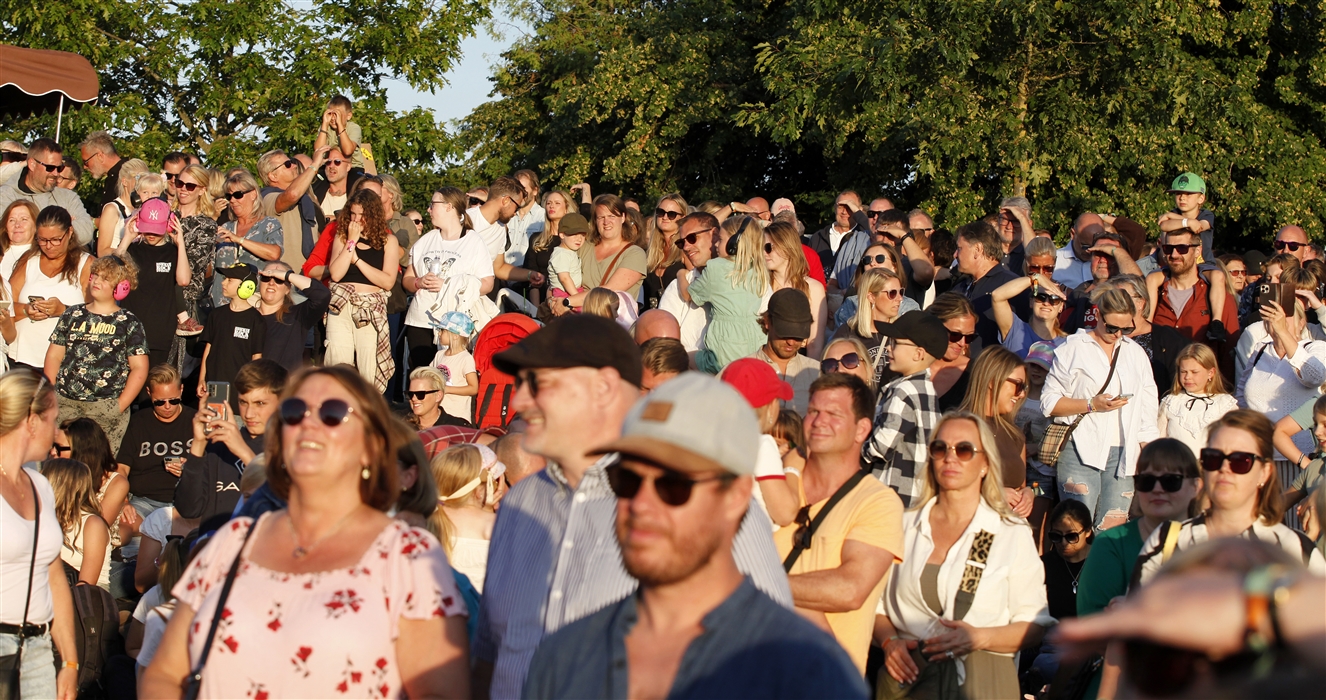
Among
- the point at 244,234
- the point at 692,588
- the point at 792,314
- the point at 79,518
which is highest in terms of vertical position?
the point at 244,234

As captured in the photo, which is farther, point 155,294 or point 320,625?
point 155,294

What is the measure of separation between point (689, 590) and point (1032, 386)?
6765 mm

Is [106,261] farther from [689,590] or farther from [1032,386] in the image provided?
[689,590]

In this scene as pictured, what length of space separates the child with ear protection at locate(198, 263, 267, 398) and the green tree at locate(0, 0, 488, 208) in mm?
11924

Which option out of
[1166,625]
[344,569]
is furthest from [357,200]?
[1166,625]

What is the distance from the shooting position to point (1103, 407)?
814 centimetres

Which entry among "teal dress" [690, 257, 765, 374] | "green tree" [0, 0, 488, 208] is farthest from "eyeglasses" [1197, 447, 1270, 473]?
"green tree" [0, 0, 488, 208]

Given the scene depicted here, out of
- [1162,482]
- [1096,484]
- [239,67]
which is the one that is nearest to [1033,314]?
[1096,484]

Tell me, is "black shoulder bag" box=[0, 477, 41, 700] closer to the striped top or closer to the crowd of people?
the crowd of people

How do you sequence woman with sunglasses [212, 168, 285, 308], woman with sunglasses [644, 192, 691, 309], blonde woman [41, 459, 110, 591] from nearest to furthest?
1. blonde woman [41, 459, 110, 591]
2. woman with sunglasses [212, 168, 285, 308]
3. woman with sunglasses [644, 192, 691, 309]

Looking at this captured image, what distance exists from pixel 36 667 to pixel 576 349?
2.80 metres

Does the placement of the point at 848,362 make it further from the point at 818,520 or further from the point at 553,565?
the point at 553,565

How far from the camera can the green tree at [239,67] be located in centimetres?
2217

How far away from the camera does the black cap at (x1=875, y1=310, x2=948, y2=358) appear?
7.50 metres
